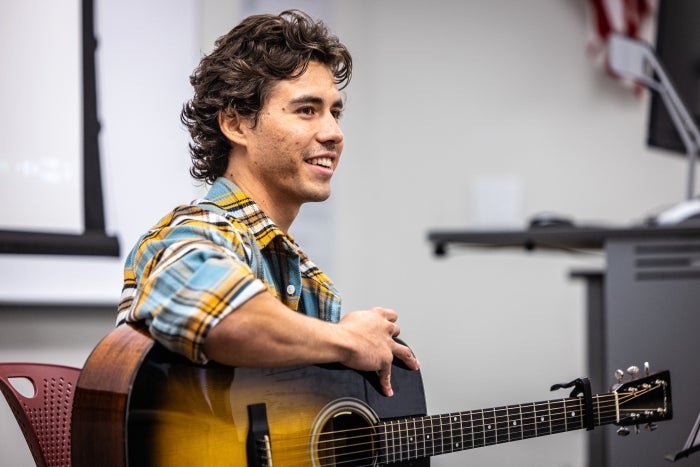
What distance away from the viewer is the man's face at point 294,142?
1533 millimetres

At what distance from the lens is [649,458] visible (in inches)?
76.0

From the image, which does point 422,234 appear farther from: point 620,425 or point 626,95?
point 620,425

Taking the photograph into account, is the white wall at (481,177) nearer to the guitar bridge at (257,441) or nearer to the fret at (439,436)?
the fret at (439,436)

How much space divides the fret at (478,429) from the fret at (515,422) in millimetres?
47

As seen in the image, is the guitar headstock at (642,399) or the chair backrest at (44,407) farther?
the guitar headstock at (642,399)

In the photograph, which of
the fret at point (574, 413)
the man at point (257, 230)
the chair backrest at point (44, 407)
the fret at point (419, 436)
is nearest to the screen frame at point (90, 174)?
the man at point (257, 230)

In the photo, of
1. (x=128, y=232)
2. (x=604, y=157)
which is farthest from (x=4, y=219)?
(x=604, y=157)

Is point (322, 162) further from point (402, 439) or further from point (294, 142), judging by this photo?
point (402, 439)

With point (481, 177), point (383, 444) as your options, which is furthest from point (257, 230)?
point (481, 177)

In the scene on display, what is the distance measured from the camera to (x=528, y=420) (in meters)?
1.48

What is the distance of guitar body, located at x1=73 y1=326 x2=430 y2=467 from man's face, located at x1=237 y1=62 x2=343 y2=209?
34 centimetres

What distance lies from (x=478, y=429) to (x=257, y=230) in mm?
475

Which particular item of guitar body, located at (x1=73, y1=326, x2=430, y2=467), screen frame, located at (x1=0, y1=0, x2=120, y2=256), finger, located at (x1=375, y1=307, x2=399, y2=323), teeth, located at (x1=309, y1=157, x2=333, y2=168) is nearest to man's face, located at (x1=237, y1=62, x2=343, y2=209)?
teeth, located at (x1=309, y1=157, x2=333, y2=168)

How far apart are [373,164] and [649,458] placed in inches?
69.0
